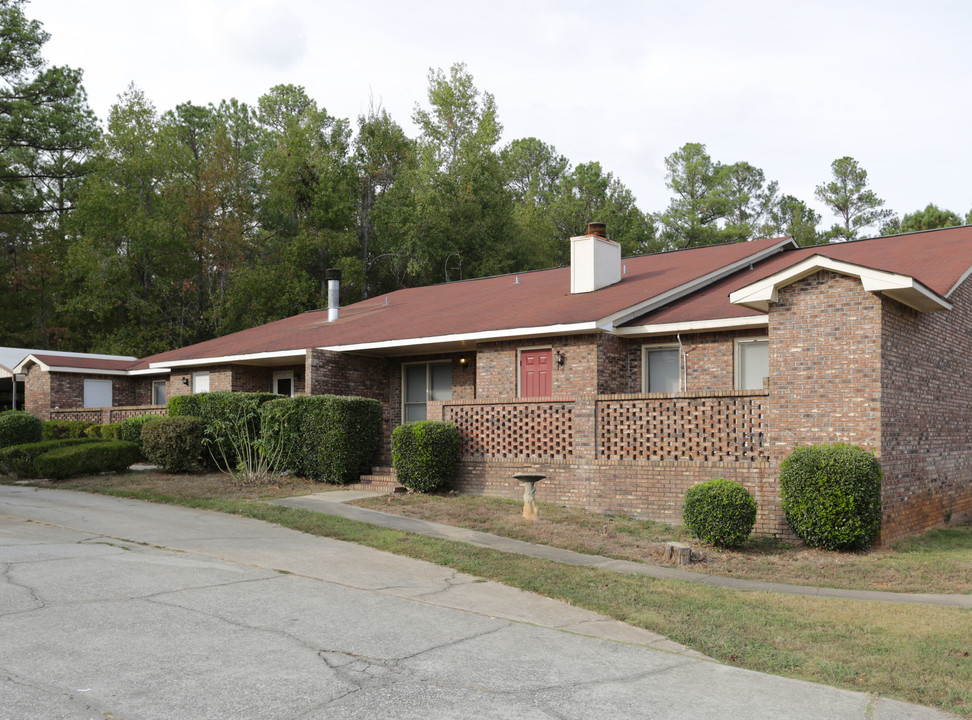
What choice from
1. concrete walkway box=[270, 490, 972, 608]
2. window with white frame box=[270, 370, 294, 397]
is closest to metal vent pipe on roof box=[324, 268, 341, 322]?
window with white frame box=[270, 370, 294, 397]

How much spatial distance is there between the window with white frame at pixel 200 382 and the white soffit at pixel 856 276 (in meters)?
16.1

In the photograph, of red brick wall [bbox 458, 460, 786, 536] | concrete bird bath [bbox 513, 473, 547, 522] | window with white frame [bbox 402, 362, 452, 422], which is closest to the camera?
red brick wall [bbox 458, 460, 786, 536]

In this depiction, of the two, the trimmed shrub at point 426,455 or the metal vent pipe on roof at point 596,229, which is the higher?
the metal vent pipe on roof at point 596,229

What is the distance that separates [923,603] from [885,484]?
348cm

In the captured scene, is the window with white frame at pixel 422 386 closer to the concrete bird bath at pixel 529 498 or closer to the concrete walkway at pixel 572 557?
the concrete walkway at pixel 572 557

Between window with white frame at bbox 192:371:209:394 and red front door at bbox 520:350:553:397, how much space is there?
35.1 feet

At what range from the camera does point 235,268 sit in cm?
4094

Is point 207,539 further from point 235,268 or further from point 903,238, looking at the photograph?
A: point 235,268

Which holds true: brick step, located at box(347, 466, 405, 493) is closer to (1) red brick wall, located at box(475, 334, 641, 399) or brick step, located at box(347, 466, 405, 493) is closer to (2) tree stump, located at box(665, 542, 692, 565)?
(1) red brick wall, located at box(475, 334, 641, 399)

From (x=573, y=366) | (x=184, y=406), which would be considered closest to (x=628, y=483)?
(x=573, y=366)

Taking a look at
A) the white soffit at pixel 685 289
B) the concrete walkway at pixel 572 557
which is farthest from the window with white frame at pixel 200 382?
the white soffit at pixel 685 289

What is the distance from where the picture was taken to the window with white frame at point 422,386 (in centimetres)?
2022

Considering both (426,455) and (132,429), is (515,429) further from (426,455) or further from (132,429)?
(132,429)

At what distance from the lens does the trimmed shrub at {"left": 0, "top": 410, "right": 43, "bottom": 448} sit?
2167 cm
